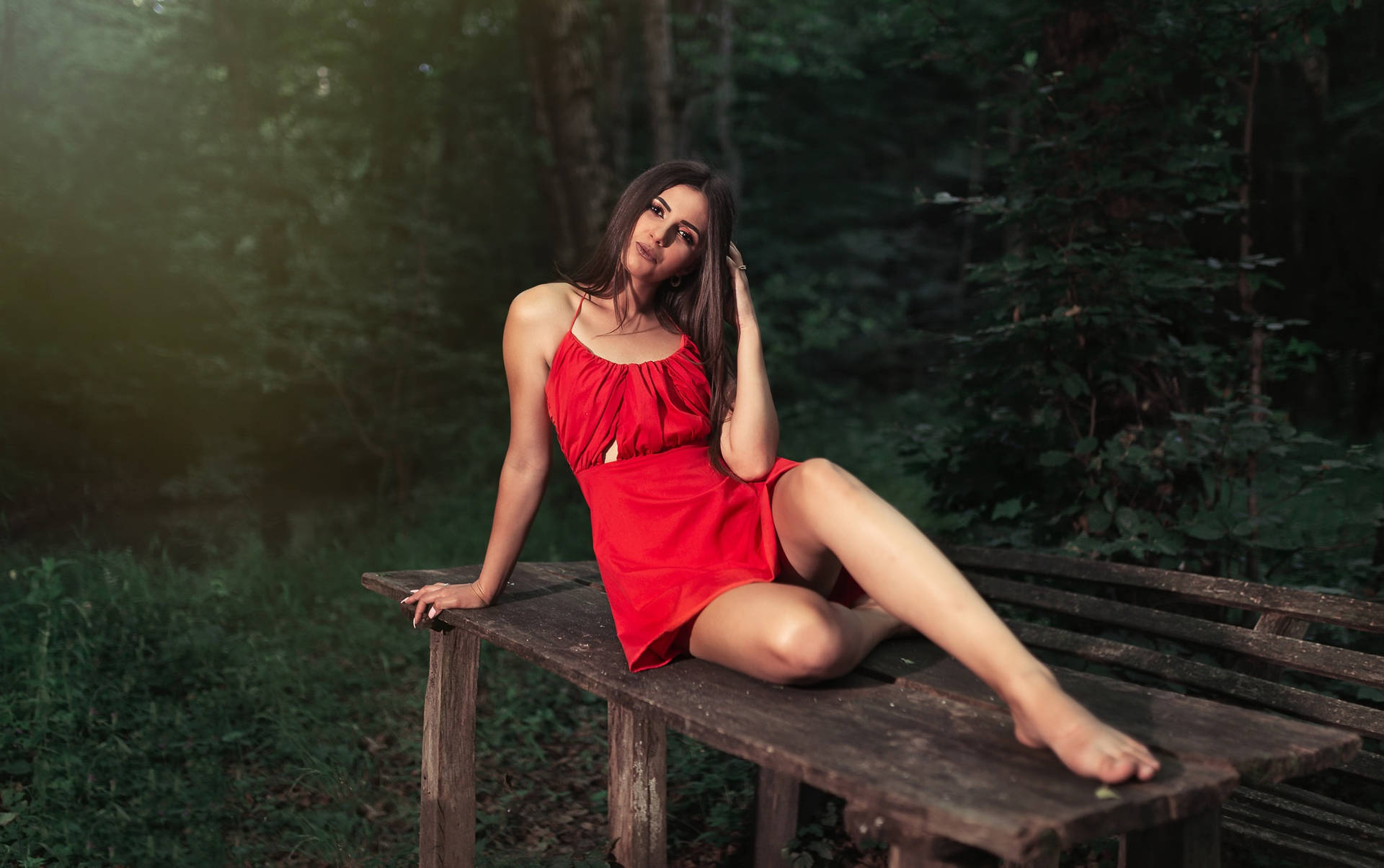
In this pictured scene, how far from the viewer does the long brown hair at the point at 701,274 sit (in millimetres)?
2725

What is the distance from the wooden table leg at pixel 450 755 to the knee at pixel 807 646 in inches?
50.8

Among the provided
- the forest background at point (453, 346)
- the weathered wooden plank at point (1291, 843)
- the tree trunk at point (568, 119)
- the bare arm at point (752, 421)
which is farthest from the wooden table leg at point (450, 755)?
the tree trunk at point (568, 119)

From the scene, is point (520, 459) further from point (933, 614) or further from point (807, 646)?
point (933, 614)

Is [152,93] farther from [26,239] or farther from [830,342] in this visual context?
[830,342]

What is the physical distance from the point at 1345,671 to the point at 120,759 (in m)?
3.84

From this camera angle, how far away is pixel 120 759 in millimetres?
3670

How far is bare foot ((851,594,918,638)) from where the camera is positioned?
2.42 metres

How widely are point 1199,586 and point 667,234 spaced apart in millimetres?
1763

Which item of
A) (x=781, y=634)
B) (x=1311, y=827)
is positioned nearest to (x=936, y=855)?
(x=781, y=634)

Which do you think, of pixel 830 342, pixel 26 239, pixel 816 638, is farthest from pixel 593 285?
pixel 830 342

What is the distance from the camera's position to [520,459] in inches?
110

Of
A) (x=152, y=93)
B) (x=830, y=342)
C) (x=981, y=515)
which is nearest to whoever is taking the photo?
(x=981, y=515)

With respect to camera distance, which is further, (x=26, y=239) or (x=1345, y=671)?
(x=26, y=239)

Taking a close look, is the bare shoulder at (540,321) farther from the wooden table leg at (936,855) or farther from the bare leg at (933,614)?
the wooden table leg at (936,855)
